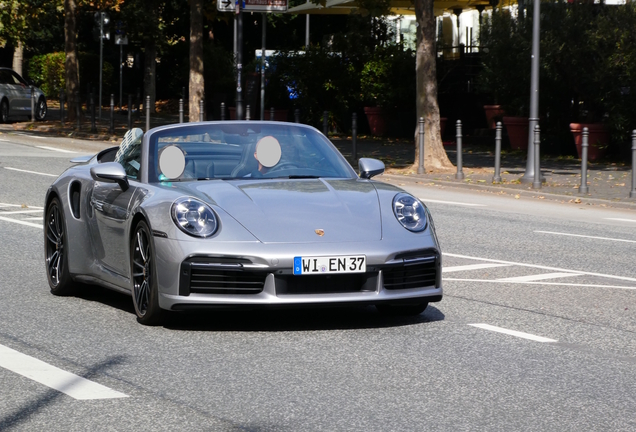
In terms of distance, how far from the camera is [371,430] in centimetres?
471

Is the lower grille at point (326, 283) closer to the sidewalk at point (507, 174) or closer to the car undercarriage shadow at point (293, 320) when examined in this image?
the car undercarriage shadow at point (293, 320)

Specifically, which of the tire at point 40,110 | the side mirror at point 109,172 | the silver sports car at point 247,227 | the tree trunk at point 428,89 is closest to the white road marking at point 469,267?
the silver sports car at point 247,227

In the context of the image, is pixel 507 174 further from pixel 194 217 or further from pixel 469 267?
pixel 194 217

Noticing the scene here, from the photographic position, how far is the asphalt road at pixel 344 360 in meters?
4.95

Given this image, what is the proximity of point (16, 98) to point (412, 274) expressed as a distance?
33.0 metres

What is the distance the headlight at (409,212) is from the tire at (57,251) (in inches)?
102

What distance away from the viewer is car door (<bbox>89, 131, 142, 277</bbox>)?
24.4ft

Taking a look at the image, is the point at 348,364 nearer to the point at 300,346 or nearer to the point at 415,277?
the point at 300,346

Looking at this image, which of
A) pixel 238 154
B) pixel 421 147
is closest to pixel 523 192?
pixel 421 147

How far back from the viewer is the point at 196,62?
29.7 metres

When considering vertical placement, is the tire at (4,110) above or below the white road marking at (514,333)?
above

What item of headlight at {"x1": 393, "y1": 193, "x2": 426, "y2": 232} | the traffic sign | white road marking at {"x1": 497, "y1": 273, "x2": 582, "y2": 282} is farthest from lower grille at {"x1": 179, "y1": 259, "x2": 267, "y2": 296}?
the traffic sign

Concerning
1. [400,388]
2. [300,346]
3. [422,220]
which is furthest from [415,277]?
[400,388]

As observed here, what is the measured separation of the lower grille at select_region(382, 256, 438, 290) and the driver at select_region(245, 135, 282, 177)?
1.36 m
